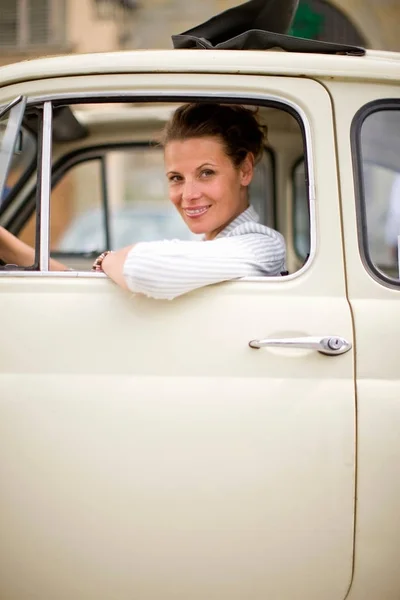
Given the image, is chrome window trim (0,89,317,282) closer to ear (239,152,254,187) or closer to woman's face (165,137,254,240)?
woman's face (165,137,254,240)

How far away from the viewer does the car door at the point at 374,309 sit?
1849 millimetres

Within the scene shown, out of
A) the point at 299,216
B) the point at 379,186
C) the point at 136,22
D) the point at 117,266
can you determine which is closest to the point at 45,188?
the point at 117,266

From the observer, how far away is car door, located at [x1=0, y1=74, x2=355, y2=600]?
6.00ft

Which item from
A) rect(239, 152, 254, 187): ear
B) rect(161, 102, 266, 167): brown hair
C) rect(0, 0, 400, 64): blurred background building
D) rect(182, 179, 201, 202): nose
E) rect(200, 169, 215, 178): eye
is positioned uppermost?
rect(0, 0, 400, 64): blurred background building

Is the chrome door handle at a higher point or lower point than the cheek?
lower

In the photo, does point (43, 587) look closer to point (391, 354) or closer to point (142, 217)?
point (391, 354)

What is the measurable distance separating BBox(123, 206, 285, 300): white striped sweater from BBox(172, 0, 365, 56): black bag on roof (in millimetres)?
595

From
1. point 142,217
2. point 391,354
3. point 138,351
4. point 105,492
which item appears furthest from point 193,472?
point 142,217

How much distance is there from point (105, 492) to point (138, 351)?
39 centimetres

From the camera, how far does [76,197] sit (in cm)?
448

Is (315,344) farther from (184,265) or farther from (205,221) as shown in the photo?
(205,221)

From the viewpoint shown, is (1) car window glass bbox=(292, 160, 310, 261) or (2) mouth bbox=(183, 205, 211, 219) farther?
(1) car window glass bbox=(292, 160, 310, 261)

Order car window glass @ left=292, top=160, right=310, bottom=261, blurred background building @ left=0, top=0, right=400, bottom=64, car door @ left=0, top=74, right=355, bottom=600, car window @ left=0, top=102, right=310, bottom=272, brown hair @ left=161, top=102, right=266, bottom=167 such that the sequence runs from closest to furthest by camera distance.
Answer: car door @ left=0, top=74, right=355, bottom=600
brown hair @ left=161, top=102, right=266, bottom=167
car window @ left=0, top=102, right=310, bottom=272
car window glass @ left=292, top=160, right=310, bottom=261
blurred background building @ left=0, top=0, right=400, bottom=64

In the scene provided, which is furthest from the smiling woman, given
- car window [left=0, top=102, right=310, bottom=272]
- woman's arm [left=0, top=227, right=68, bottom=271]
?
car window [left=0, top=102, right=310, bottom=272]
